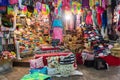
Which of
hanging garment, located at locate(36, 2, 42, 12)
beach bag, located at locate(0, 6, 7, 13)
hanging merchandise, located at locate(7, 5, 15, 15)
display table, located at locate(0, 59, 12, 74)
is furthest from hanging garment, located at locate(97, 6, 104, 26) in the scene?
display table, located at locate(0, 59, 12, 74)

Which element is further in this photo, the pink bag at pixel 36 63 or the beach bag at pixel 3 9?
the beach bag at pixel 3 9

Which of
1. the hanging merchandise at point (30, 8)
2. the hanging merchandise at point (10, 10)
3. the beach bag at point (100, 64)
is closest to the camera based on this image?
the beach bag at point (100, 64)

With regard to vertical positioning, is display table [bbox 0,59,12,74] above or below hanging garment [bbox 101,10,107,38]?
below

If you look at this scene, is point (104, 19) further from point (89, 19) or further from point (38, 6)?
point (38, 6)

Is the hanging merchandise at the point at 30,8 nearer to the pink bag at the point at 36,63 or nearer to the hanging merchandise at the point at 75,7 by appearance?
the hanging merchandise at the point at 75,7

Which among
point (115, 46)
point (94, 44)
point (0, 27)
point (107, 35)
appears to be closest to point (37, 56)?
point (0, 27)

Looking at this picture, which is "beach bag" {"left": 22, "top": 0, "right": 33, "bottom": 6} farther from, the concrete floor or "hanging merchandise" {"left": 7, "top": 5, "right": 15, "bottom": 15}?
the concrete floor

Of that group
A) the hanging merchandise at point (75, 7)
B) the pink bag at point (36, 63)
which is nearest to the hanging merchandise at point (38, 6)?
the hanging merchandise at point (75, 7)

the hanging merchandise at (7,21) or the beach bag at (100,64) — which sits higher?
the hanging merchandise at (7,21)

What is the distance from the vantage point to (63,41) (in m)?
8.39

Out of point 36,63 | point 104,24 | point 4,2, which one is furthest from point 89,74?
point 104,24

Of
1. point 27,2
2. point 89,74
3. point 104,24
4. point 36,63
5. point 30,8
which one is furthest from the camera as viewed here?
point 30,8

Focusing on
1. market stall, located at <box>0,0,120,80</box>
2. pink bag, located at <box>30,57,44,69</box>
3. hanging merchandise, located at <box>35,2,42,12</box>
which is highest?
hanging merchandise, located at <box>35,2,42,12</box>

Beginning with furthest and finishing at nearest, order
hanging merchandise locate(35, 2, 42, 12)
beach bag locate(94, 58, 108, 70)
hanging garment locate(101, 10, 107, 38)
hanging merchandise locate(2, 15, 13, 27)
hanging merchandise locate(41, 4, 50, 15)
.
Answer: hanging merchandise locate(41, 4, 50, 15) → hanging merchandise locate(35, 2, 42, 12) → hanging garment locate(101, 10, 107, 38) → hanging merchandise locate(2, 15, 13, 27) → beach bag locate(94, 58, 108, 70)
